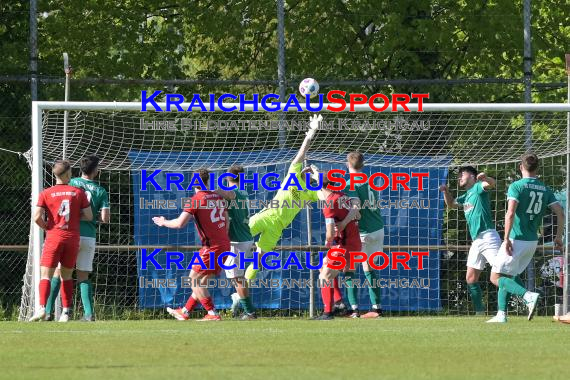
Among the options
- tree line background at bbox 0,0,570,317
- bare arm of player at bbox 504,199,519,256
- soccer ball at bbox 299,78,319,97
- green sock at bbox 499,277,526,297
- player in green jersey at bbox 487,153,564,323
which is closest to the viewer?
bare arm of player at bbox 504,199,519,256

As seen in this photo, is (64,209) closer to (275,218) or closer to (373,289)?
(275,218)

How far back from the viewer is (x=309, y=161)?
1698 centimetres

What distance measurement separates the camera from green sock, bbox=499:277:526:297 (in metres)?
12.9

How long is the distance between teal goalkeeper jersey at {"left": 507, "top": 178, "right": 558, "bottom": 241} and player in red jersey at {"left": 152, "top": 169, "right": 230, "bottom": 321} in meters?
3.32

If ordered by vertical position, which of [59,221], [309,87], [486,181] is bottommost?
[59,221]

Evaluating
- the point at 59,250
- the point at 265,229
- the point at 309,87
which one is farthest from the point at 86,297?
the point at 309,87

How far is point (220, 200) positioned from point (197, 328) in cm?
217

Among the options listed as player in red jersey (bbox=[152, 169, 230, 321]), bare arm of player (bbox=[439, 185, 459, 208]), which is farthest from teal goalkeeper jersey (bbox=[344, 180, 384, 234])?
player in red jersey (bbox=[152, 169, 230, 321])

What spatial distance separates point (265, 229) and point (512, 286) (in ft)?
12.7

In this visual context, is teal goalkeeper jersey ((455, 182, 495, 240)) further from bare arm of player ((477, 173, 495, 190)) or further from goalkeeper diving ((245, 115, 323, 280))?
goalkeeper diving ((245, 115, 323, 280))

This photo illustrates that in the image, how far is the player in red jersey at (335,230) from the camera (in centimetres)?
1392

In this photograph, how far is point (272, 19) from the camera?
1916 centimetres

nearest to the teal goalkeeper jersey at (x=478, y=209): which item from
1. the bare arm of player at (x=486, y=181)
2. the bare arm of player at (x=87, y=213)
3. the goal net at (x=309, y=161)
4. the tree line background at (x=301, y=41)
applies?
the bare arm of player at (x=486, y=181)

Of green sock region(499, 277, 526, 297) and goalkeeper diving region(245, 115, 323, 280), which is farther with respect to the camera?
goalkeeper diving region(245, 115, 323, 280)
